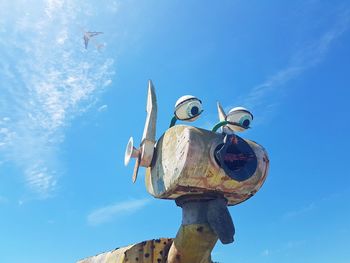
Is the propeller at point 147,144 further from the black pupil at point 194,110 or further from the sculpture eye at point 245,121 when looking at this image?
the sculpture eye at point 245,121

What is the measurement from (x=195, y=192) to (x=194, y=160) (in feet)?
2.12

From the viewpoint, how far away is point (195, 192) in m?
6.61

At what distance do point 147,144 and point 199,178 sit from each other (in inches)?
59.3

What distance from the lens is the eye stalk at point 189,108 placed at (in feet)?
23.0

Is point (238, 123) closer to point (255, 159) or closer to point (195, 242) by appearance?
point (255, 159)

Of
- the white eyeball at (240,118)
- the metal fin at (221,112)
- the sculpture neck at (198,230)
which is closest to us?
the sculpture neck at (198,230)

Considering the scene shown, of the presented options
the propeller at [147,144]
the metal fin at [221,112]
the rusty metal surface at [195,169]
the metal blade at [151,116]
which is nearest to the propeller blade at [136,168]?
the propeller at [147,144]

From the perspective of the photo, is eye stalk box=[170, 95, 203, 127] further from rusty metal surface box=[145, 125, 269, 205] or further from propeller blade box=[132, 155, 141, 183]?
propeller blade box=[132, 155, 141, 183]

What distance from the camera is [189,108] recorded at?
276 inches

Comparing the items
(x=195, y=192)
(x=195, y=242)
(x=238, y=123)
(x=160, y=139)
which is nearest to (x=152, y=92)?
(x=160, y=139)

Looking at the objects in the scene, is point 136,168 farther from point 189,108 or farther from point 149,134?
point 189,108

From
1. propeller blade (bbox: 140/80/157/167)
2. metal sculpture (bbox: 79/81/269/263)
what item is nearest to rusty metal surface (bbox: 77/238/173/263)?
metal sculpture (bbox: 79/81/269/263)

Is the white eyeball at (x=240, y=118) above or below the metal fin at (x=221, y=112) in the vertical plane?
below

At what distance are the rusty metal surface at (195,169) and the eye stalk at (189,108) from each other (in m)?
0.28
